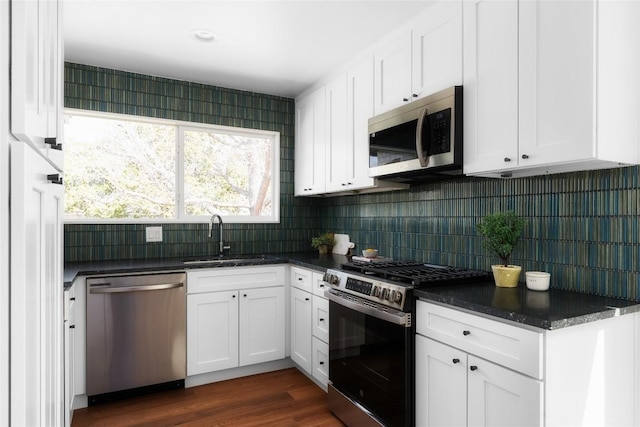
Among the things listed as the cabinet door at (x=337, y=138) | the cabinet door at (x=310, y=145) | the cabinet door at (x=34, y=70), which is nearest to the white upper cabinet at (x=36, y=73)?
the cabinet door at (x=34, y=70)

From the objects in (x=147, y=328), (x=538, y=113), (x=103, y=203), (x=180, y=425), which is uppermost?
(x=538, y=113)

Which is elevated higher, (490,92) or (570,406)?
(490,92)

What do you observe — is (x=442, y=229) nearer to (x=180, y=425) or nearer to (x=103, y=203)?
(x=180, y=425)

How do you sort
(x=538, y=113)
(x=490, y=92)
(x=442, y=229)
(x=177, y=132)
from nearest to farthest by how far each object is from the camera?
(x=538, y=113)
(x=490, y=92)
(x=442, y=229)
(x=177, y=132)

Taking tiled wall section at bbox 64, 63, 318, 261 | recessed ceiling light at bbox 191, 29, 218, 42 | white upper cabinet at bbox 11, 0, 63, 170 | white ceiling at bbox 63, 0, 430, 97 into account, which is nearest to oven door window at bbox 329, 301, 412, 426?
tiled wall section at bbox 64, 63, 318, 261

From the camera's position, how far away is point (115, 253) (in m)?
3.28

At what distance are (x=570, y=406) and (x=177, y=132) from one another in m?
3.37

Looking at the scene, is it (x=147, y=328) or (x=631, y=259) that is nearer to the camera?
(x=631, y=259)

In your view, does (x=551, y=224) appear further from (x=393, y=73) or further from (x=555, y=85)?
(x=393, y=73)

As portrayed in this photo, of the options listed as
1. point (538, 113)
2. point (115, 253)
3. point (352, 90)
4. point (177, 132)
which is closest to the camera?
point (538, 113)

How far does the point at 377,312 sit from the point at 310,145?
1981 mm

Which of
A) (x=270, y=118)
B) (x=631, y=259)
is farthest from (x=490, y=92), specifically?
(x=270, y=118)

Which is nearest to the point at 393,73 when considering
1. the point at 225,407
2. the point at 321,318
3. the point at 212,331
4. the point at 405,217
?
the point at 405,217

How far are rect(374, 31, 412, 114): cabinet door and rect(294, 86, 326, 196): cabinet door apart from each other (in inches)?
31.6
